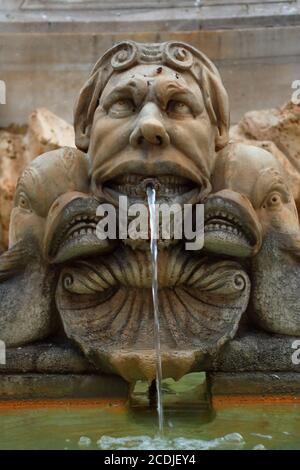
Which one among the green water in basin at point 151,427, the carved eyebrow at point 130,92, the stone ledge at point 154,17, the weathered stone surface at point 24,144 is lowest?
the green water in basin at point 151,427

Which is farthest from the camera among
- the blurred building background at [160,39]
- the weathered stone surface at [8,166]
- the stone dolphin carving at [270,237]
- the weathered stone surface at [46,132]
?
the blurred building background at [160,39]

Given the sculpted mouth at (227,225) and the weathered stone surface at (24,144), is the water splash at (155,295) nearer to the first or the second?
the sculpted mouth at (227,225)

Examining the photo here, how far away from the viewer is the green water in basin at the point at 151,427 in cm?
277

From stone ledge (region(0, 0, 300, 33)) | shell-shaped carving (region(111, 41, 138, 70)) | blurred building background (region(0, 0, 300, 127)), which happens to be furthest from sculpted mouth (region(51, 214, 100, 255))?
stone ledge (region(0, 0, 300, 33))

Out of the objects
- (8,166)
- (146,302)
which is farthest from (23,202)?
(8,166)

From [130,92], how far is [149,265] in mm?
746

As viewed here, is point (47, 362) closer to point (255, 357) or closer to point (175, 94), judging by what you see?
point (255, 357)

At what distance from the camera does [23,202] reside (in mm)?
3441

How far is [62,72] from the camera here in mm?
6773

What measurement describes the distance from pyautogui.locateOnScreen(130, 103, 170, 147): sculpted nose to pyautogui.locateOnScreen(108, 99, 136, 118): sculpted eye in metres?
0.11

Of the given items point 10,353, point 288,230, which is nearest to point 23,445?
point 10,353

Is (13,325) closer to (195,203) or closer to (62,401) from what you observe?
(62,401)

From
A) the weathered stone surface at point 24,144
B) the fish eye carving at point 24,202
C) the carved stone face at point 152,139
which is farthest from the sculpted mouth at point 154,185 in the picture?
the weathered stone surface at point 24,144

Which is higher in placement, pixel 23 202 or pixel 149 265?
pixel 23 202
